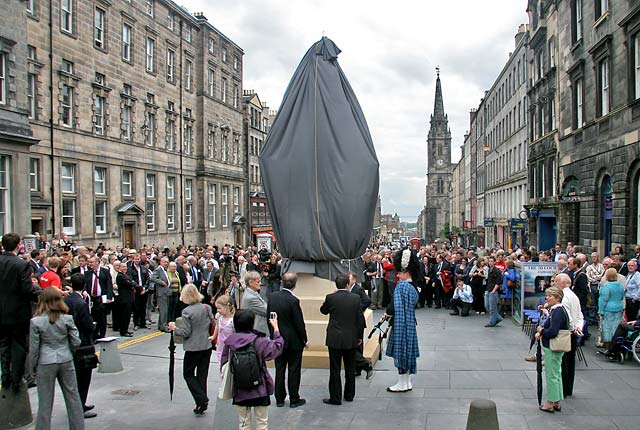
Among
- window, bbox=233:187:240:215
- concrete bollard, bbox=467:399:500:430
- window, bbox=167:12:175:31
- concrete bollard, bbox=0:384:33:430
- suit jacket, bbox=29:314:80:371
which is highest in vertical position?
window, bbox=167:12:175:31

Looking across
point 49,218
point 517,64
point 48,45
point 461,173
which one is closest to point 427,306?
point 49,218

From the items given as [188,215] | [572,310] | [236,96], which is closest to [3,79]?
[572,310]

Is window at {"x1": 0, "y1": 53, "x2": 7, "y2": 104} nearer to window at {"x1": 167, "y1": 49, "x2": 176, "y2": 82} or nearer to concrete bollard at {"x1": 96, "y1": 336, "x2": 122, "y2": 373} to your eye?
concrete bollard at {"x1": 96, "y1": 336, "x2": 122, "y2": 373}

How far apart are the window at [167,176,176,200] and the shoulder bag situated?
1390 inches

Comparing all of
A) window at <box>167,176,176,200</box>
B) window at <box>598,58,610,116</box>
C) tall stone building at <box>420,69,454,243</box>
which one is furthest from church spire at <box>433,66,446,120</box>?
window at <box>598,58,610,116</box>

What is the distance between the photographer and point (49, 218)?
88.1 feet

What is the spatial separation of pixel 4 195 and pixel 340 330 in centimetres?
1748

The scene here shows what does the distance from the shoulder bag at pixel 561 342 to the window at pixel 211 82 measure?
41.5m

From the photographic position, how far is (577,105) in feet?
81.5

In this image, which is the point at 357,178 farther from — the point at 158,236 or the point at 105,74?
the point at 158,236

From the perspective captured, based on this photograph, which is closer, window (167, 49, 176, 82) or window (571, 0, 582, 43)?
window (571, 0, 582, 43)

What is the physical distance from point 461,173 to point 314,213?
8223 centimetres

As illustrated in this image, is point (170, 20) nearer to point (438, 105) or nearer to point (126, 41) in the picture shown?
point (126, 41)

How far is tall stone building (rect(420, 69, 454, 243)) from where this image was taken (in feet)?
430
